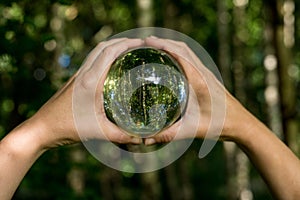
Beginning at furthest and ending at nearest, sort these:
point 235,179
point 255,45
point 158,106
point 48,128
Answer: point 255,45 → point 235,179 → point 158,106 → point 48,128

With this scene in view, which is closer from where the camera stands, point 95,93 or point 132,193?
point 95,93

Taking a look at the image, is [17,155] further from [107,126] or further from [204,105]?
[204,105]

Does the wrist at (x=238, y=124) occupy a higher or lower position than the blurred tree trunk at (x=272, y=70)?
higher

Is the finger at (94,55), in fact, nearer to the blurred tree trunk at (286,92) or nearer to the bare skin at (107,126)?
the bare skin at (107,126)

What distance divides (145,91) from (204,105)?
193mm

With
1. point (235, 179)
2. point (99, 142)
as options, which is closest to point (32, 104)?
point (99, 142)

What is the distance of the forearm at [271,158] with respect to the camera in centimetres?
175

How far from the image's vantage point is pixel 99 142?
71.8 inches

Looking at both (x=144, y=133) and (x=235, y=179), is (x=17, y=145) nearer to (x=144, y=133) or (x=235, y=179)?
(x=144, y=133)

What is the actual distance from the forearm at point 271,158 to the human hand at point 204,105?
0.06 m

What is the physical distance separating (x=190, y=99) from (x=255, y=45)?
736 inches

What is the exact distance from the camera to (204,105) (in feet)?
5.54

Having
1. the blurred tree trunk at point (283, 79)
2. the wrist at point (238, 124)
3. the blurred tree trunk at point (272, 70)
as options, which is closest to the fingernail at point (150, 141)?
the wrist at point (238, 124)

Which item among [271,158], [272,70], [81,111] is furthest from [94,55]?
[272,70]
